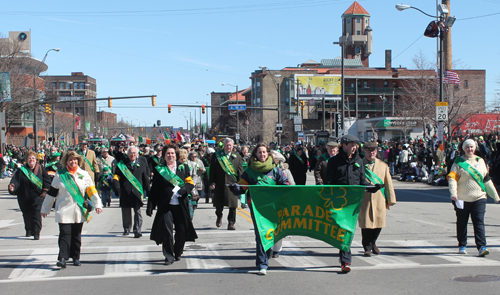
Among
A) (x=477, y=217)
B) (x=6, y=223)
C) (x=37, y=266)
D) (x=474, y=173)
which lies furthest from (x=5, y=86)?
(x=477, y=217)

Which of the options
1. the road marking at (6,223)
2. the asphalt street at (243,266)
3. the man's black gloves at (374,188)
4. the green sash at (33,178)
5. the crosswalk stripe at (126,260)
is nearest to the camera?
the asphalt street at (243,266)

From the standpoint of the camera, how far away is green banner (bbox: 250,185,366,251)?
7.30 m

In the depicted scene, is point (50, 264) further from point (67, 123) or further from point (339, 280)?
point (67, 123)

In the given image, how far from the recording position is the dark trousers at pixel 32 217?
1083 centimetres

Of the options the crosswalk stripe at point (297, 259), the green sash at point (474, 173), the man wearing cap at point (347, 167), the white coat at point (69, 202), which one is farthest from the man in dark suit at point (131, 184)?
the green sash at point (474, 173)

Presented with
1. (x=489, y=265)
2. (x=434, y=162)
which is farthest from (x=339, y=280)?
(x=434, y=162)

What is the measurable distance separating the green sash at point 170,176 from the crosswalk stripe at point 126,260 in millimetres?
1246

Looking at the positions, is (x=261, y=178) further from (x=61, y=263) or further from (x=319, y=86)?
(x=319, y=86)

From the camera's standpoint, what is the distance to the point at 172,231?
312 inches

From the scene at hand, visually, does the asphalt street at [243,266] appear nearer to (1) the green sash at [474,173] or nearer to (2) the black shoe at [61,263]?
(2) the black shoe at [61,263]

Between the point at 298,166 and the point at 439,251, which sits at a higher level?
the point at 298,166

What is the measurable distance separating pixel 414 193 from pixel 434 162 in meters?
4.67

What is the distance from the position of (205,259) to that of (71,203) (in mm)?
2133

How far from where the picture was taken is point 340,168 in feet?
24.9
